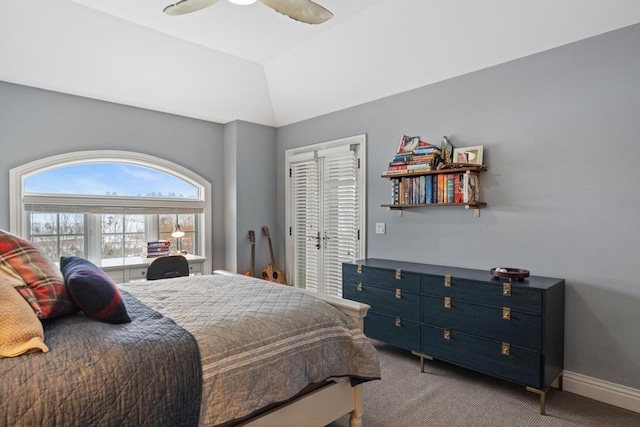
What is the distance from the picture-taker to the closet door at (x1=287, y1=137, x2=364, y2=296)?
4.14 m

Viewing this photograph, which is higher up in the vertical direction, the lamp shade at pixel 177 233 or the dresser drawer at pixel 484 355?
the lamp shade at pixel 177 233

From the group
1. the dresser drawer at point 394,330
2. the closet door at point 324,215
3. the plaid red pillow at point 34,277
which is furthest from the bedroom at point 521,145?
the plaid red pillow at point 34,277

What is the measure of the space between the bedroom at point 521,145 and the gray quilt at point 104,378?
99.1 inches

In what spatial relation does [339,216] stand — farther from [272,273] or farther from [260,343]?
[260,343]

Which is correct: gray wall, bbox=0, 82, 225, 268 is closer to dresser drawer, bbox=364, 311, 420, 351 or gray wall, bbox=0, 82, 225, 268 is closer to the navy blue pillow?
dresser drawer, bbox=364, 311, 420, 351

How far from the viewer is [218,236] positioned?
189 inches

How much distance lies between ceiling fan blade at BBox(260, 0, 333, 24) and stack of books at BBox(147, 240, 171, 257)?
2.85 meters

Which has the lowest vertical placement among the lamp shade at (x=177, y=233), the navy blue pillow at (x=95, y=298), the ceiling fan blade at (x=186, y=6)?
the navy blue pillow at (x=95, y=298)

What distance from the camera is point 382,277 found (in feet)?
10.8

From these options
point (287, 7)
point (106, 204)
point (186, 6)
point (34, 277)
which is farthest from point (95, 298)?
point (106, 204)

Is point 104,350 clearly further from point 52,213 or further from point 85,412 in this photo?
point 52,213

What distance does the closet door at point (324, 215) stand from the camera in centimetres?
414

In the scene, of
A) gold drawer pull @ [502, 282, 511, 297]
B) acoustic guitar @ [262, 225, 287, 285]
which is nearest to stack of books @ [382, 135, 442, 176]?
gold drawer pull @ [502, 282, 511, 297]

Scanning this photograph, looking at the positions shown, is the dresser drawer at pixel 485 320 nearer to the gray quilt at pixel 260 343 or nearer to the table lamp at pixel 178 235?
the gray quilt at pixel 260 343
